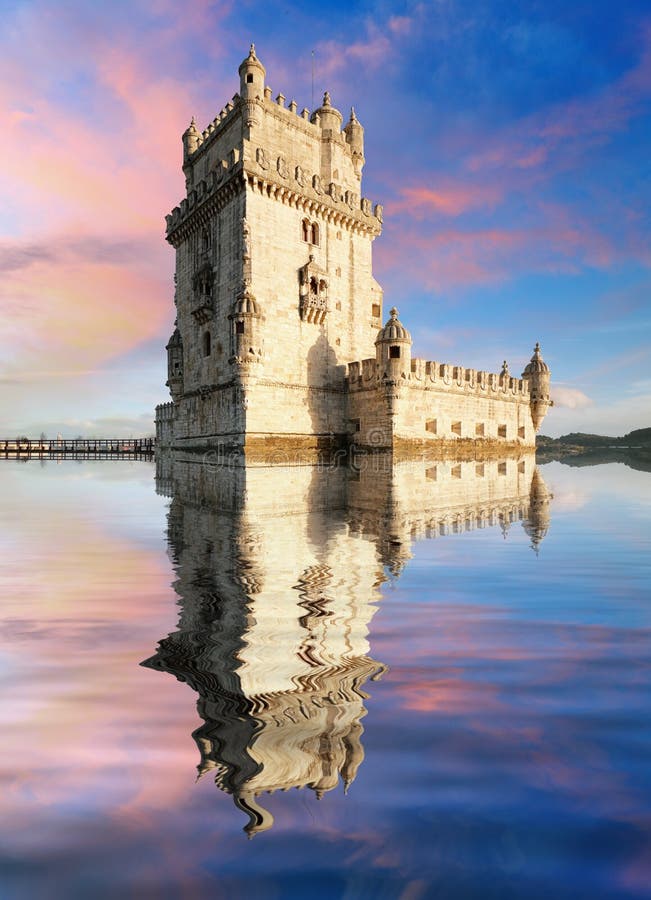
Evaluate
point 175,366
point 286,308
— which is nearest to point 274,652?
point 286,308

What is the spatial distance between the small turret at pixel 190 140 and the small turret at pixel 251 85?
6691 mm

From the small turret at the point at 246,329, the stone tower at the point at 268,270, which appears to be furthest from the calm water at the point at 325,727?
the stone tower at the point at 268,270

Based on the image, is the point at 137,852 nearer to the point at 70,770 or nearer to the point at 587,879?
the point at 70,770

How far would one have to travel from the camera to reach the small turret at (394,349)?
82.9ft

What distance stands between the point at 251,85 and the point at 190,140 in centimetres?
749

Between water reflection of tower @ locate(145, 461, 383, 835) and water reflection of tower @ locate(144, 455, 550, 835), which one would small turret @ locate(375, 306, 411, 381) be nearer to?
water reflection of tower @ locate(144, 455, 550, 835)

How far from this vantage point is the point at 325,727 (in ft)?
7.81

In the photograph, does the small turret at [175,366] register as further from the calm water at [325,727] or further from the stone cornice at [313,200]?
the calm water at [325,727]

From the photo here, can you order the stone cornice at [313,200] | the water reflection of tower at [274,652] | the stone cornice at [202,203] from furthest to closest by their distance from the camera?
1. the stone cornice at [202,203]
2. the stone cornice at [313,200]
3. the water reflection of tower at [274,652]

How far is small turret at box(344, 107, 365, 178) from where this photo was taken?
2958cm

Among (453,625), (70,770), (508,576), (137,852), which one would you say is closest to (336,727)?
(137,852)

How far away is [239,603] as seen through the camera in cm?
430

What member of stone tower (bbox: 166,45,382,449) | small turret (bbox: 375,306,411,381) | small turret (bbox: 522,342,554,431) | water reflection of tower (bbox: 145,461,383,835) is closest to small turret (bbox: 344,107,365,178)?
stone tower (bbox: 166,45,382,449)

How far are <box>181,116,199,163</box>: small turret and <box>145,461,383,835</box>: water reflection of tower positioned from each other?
3001cm
